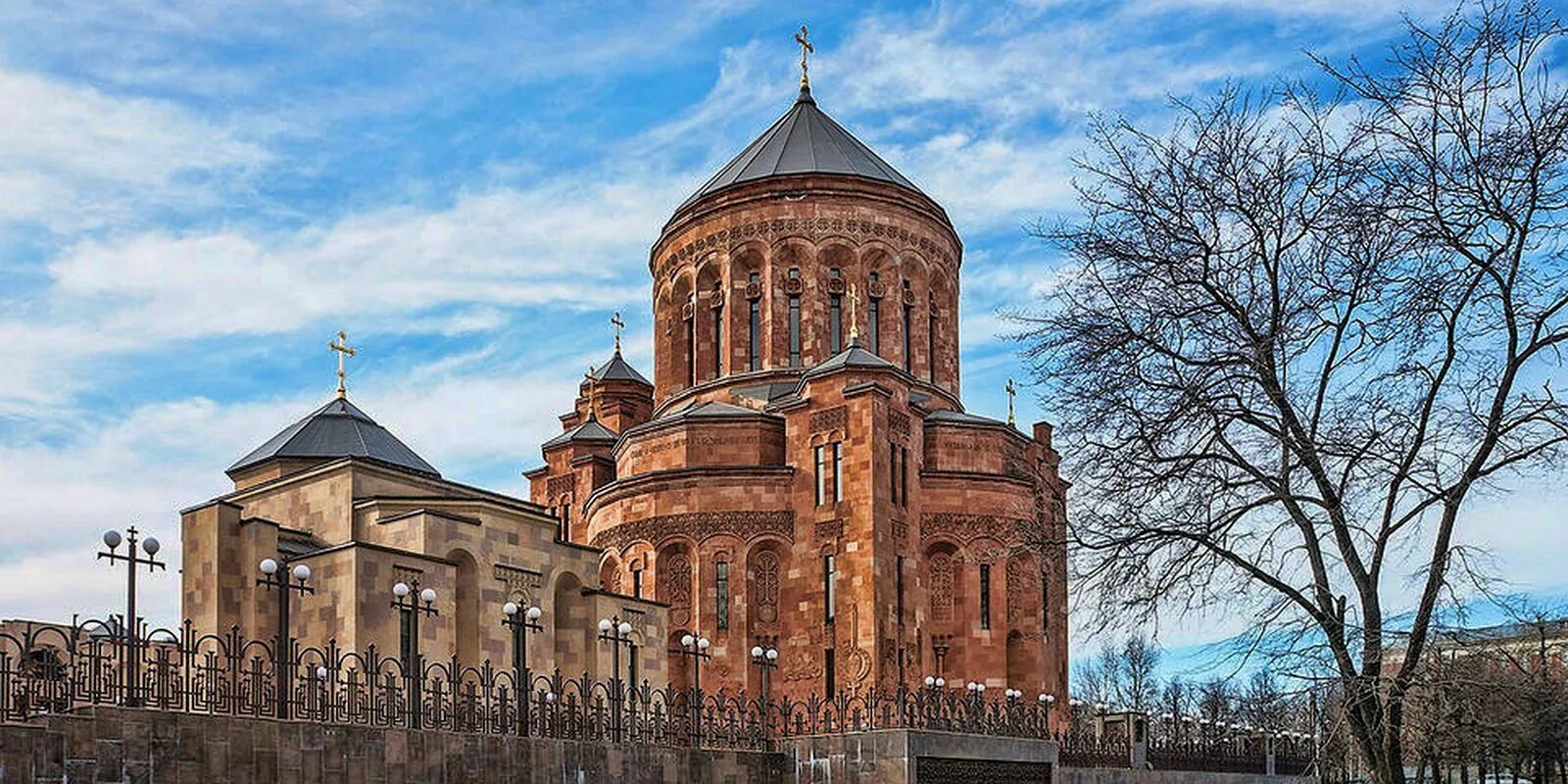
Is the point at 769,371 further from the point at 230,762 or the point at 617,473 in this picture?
the point at 230,762

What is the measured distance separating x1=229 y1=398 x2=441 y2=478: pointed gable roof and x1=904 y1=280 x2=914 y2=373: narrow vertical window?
41.8 ft

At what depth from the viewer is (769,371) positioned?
39812 mm

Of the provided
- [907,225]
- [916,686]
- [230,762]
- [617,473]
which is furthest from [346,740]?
[907,225]

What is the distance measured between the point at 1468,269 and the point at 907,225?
29578 mm

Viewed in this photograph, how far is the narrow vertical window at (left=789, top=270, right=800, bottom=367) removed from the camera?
40000 millimetres

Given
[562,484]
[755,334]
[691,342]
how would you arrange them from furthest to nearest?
[562,484], [691,342], [755,334]

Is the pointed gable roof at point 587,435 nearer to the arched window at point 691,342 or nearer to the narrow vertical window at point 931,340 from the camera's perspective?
the arched window at point 691,342

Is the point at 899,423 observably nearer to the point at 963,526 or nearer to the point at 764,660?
the point at 963,526

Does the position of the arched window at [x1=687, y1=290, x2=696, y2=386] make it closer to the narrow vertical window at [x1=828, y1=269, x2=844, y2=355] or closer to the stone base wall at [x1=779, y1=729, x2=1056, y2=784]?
the narrow vertical window at [x1=828, y1=269, x2=844, y2=355]

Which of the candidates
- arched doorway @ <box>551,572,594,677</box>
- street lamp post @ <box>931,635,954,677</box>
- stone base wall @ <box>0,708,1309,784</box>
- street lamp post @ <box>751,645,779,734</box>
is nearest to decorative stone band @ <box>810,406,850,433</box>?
street lamp post @ <box>751,645,779,734</box>

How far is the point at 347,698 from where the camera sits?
21.5 m

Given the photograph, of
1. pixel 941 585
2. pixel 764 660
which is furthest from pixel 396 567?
pixel 941 585

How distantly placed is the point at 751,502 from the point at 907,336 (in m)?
7.59

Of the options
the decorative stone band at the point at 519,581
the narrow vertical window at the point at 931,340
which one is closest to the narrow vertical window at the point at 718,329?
the narrow vertical window at the point at 931,340
